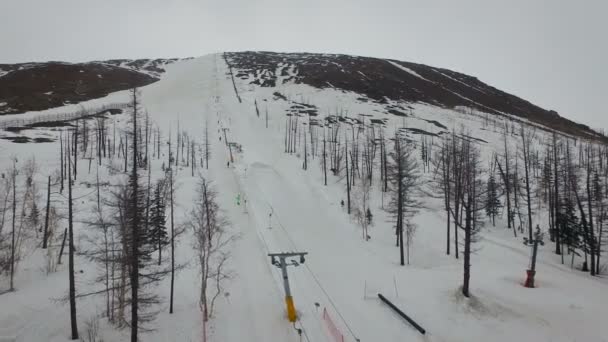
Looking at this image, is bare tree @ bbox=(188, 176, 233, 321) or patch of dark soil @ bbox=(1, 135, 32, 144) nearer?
bare tree @ bbox=(188, 176, 233, 321)

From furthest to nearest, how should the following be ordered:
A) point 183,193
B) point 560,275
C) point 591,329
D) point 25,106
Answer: point 25,106 < point 183,193 < point 560,275 < point 591,329

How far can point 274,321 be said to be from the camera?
24.3 meters

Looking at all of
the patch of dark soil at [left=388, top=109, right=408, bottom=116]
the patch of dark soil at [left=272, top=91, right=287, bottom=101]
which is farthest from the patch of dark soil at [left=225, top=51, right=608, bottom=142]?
the patch of dark soil at [left=272, top=91, right=287, bottom=101]

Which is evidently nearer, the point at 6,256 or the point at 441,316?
the point at 441,316

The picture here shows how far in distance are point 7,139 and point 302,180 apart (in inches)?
2471

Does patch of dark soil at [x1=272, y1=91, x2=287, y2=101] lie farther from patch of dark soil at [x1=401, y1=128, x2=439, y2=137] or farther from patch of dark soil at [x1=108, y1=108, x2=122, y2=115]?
patch of dark soil at [x1=108, y1=108, x2=122, y2=115]

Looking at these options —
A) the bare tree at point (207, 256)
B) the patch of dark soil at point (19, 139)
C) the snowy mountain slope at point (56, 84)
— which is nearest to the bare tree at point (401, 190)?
the bare tree at point (207, 256)

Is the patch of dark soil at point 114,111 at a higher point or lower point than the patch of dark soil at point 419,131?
higher

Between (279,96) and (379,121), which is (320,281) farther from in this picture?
(279,96)

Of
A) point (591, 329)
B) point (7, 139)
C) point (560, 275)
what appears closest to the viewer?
point (591, 329)

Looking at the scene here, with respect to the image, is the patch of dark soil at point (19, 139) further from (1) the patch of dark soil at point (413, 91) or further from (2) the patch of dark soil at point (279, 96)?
(1) the patch of dark soil at point (413, 91)

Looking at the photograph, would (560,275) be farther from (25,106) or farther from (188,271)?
(25,106)

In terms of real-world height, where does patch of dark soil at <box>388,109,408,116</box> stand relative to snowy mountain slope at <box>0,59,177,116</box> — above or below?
below

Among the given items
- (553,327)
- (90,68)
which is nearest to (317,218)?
(553,327)
